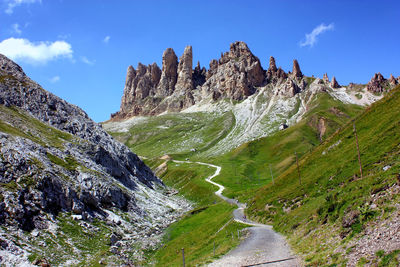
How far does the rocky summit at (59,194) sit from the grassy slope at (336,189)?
87.9 feet

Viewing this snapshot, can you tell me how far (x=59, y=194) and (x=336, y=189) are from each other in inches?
1934

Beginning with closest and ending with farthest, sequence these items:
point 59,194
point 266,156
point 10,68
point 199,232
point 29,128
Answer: point 59,194 < point 199,232 < point 29,128 < point 10,68 < point 266,156

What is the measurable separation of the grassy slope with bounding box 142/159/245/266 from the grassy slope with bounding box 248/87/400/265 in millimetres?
7823

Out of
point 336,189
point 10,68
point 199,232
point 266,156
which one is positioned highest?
point 10,68

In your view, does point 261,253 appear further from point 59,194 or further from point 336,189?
point 59,194

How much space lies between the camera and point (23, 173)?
171 ft

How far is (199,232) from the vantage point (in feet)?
196

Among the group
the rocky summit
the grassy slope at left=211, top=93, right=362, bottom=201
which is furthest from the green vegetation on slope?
the grassy slope at left=211, top=93, right=362, bottom=201

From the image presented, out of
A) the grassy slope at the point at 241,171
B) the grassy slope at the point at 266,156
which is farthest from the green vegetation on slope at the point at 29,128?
the grassy slope at the point at 266,156

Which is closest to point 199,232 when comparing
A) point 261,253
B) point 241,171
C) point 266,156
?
point 261,253

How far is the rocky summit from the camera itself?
42.3 metres

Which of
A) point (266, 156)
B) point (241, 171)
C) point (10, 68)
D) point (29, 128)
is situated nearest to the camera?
point (29, 128)

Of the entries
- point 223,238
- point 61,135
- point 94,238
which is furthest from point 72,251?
point 61,135

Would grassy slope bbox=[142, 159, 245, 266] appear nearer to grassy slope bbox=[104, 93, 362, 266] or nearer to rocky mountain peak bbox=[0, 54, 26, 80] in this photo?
grassy slope bbox=[104, 93, 362, 266]
